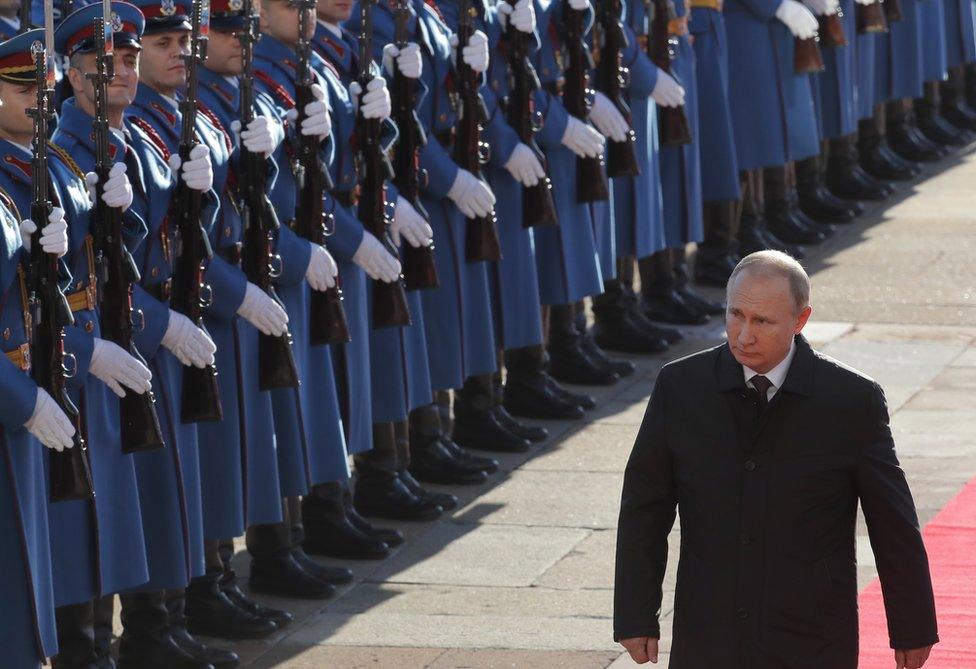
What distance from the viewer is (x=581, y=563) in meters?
7.14

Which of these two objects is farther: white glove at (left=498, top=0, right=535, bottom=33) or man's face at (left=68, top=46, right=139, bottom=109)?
white glove at (left=498, top=0, right=535, bottom=33)

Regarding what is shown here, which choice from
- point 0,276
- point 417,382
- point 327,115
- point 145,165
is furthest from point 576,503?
point 0,276

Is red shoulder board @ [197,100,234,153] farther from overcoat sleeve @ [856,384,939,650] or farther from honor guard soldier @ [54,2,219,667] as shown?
overcoat sleeve @ [856,384,939,650]

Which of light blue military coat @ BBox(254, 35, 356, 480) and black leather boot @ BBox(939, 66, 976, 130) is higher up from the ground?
black leather boot @ BBox(939, 66, 976, 130)

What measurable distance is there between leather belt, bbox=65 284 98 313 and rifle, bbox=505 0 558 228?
2.88 metres

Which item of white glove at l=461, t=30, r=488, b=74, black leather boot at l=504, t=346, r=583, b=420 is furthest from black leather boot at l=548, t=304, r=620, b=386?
white glove at l=461, t=30, r=488, b=74

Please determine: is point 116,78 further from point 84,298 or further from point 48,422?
point 48,422

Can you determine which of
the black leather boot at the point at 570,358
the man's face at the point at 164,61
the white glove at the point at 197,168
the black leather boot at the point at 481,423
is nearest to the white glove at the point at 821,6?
the black leather boot at the point at 570,358

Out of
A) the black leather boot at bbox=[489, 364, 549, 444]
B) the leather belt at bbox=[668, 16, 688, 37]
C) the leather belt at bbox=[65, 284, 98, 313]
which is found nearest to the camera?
the leather belt at bbox=[65, 284, 98, 313]

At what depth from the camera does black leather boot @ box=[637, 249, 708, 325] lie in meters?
10.4

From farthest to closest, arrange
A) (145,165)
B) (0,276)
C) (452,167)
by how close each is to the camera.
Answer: (452,167) < (145,165) < (0,276)

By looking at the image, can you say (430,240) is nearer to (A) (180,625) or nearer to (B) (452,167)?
(B) (452,167)

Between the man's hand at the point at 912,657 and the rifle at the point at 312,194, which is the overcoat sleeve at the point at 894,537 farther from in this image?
the rifle at the point at 312,194

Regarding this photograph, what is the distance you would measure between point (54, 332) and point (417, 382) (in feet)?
7.98
